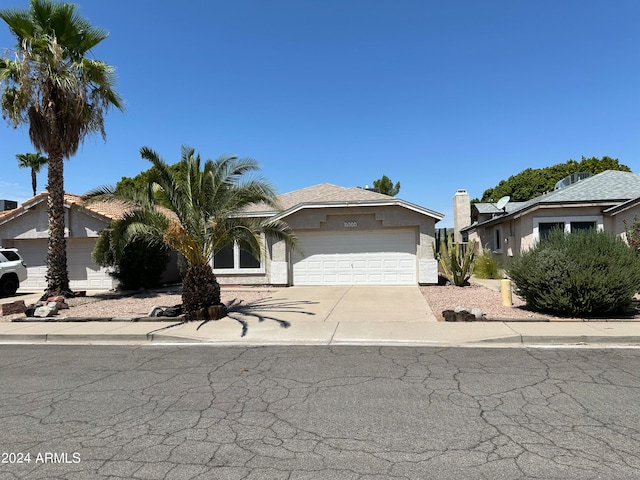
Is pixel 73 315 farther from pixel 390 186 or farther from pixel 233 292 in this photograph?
pixel 390 186

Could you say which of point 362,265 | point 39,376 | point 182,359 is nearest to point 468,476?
point 182,359

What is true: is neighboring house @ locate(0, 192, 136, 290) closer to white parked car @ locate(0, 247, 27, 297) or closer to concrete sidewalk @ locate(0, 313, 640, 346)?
white parked car @ locate(0, 247, 27, 297)

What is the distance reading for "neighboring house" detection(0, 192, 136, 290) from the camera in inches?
726

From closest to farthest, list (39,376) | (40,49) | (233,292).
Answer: (39,376), (40,49), (233,292)

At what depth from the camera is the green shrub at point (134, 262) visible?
53.8 feet

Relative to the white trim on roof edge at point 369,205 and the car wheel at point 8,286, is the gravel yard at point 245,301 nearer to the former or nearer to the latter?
the white trim on roof edge at point 369,205

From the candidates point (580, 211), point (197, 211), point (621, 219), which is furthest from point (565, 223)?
point (197, 211)

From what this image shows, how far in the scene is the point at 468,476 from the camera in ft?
10.8

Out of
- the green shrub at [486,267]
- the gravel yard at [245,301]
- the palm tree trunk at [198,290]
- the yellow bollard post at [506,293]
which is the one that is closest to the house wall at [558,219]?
the green shrub at [486,267]

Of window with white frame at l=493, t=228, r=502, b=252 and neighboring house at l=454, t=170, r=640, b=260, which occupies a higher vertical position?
neighboring house at l=454, t=170, r=640, b=260

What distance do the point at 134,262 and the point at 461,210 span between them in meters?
22.6

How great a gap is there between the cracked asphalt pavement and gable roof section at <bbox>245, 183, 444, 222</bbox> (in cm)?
937

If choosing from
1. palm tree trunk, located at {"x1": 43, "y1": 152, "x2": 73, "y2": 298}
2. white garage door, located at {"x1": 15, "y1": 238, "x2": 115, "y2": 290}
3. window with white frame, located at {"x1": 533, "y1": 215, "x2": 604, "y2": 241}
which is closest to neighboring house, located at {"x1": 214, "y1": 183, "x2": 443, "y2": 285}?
window with white frame, located at {"x1": 533, "y1": 215, "x2": 604, "y2": 241}

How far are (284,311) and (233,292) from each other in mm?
5609
